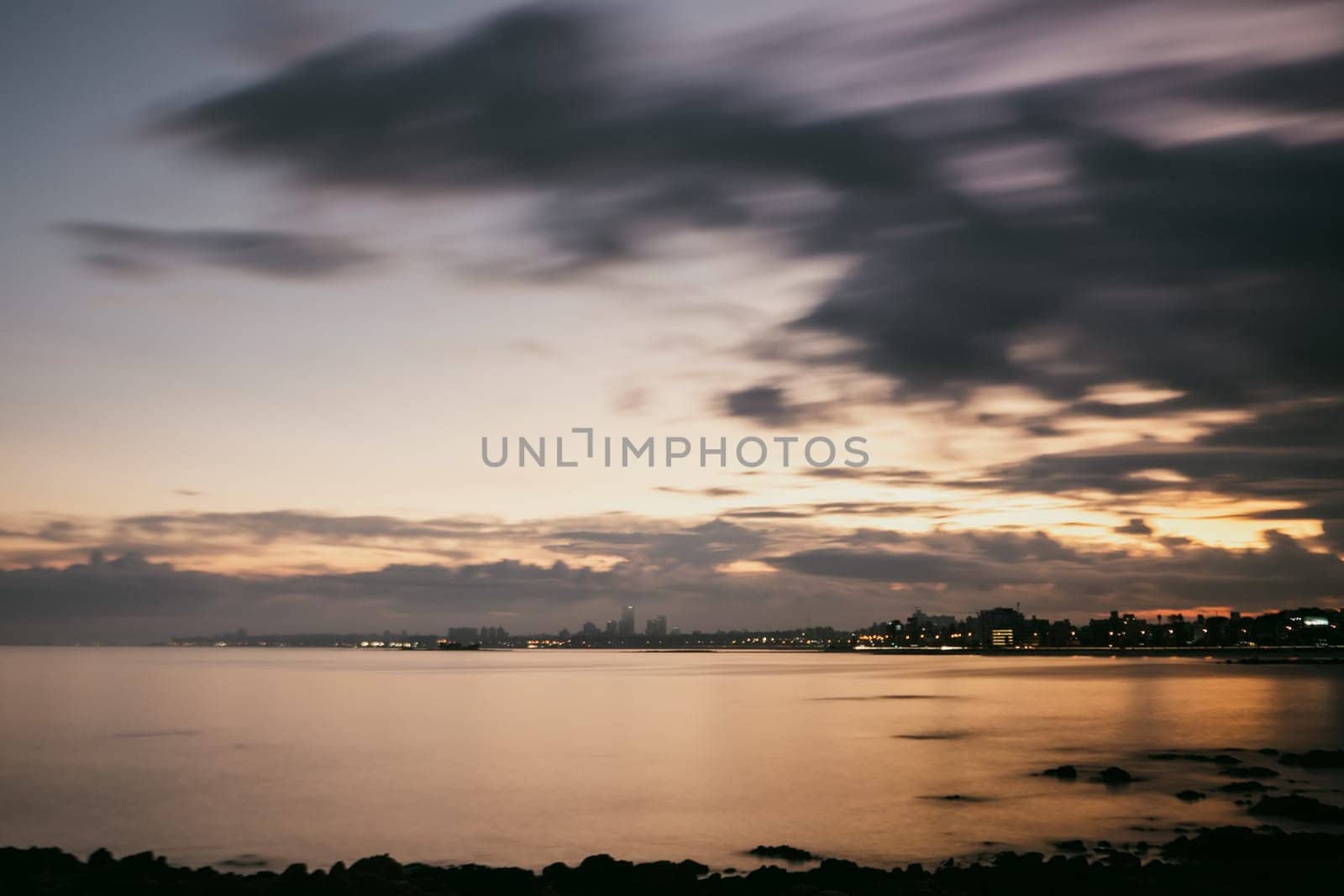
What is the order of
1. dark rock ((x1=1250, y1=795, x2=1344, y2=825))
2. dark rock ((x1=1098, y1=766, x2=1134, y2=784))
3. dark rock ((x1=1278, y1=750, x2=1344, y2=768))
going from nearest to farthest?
dark rock ((x1=1250, y1=795, x2=1344, y2=825)) → dark rock ((x1=1098, y1=766, x2=1134, y2=784)) → dark rock ((x1=1278, y1=750, x2=1344, y2=768))

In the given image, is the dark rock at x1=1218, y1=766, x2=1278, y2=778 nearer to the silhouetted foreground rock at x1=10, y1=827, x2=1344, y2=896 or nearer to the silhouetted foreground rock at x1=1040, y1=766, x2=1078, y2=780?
the silhouetted foreground rock at x1=1040, y1=766, x2=1078, y2=780

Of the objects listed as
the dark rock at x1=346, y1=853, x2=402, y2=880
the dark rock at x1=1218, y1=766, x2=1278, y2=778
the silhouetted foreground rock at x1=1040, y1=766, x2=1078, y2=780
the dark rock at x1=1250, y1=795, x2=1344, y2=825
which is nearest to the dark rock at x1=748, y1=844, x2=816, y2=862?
the dark rock at x1=346, y1=853, x2=402, y2=880

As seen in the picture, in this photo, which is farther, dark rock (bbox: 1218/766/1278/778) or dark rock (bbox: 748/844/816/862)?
dark rock (bbox: 1218/766/1278/778)

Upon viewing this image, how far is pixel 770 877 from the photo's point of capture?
938 inches

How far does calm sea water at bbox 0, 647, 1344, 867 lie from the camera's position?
32500 millimetres

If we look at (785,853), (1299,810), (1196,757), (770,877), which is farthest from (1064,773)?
(770,877)

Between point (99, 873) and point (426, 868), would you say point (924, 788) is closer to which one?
point (426, 868)

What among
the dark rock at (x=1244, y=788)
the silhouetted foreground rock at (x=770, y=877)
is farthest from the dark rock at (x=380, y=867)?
the dark rock at (x=1244, y=788)

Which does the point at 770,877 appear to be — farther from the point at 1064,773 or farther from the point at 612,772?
the point at 612,772

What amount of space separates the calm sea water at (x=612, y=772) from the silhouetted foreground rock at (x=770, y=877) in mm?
4446

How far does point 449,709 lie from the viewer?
85688mm

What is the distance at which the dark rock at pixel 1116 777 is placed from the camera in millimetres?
40250

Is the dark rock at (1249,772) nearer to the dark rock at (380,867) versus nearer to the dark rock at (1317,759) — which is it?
the dark rock at (1317,759)

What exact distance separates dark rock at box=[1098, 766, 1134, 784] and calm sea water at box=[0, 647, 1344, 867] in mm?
793
